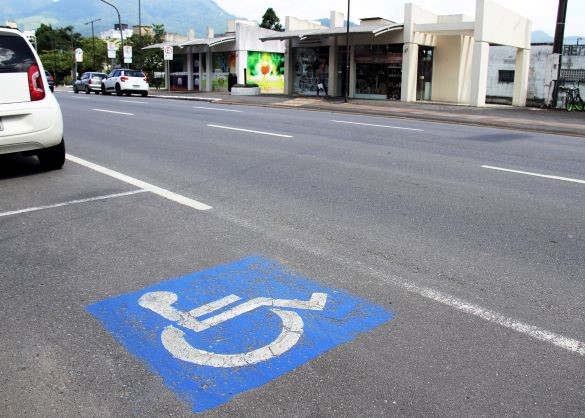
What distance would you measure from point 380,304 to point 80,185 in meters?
5.07

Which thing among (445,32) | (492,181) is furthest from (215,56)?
(492,181)

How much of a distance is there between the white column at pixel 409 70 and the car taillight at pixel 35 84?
24.5m

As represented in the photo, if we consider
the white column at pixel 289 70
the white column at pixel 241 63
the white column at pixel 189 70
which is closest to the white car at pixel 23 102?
the white column at pixel 289 70

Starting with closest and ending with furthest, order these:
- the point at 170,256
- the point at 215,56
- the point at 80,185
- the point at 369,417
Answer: the point at 369,417, the point at 170,256, the point at 80,185, the point at 215,56

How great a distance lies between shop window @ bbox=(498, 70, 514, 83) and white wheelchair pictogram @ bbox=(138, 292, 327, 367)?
3978 centimetres

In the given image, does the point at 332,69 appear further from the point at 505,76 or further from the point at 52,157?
the point at 52,157

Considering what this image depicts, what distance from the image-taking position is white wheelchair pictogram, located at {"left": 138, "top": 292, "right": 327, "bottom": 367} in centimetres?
321

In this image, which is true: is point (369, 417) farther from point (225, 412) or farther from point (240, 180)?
point (240, 180)

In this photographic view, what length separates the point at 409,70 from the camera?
2986cm

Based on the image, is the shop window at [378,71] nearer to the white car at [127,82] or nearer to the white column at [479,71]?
the white column at [479,71]

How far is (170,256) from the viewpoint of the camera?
482cm

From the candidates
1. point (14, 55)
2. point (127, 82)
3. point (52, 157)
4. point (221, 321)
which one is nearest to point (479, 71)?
point (127, 82)

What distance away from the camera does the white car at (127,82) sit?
1358 inches

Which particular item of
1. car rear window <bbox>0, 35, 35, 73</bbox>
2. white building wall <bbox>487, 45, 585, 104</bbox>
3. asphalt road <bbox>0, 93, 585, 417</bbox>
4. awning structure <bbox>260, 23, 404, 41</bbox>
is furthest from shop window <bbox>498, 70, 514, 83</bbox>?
car rear window <bbox>0, 35, 35, 73</bbox>
